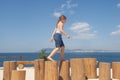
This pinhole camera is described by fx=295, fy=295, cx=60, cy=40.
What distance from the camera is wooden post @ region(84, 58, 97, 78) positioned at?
7.76 metres

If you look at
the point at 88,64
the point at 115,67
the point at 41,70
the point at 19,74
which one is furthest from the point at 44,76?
the point at 115,67

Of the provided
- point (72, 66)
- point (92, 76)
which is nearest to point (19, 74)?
point (72, 66)

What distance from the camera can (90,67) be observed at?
777cm

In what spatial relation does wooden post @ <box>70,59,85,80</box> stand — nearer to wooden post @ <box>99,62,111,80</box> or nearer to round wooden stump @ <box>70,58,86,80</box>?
round wooden stump @ <box>70,58,86,80</box>

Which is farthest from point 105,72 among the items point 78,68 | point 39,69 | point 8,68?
point 8,68

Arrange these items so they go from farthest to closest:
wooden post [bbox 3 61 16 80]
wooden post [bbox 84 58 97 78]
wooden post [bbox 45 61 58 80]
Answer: wooden post [bbox 3 61 16 80], wooden post [bbox 84 58 97 78], wooden post [bbox 45 61 58 80]

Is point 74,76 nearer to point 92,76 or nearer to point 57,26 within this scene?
point 92,76

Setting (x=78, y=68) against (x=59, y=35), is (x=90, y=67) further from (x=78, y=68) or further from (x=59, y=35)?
(x=59, y=35)

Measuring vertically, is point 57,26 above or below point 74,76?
above

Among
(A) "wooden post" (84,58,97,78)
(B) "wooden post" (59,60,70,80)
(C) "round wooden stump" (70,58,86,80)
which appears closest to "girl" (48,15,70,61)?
(B) "wooden post" (59,60,70,80)

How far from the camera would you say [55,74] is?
25.1 ft

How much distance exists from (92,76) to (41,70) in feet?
4.45

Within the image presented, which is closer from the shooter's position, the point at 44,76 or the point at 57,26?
the point at 44,76

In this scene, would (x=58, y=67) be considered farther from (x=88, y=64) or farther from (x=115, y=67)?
(x=115, y=67)
